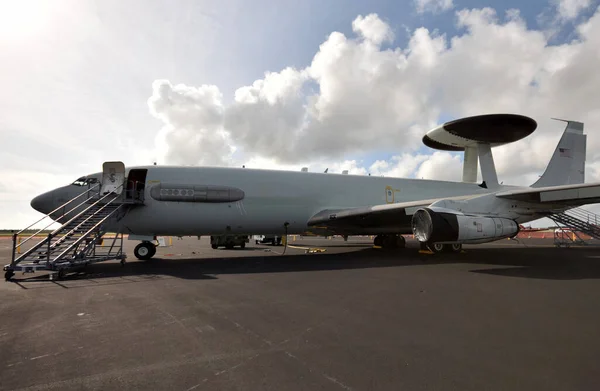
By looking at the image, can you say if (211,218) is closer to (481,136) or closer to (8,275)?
(8,275)

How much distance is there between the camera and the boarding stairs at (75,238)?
9492mm

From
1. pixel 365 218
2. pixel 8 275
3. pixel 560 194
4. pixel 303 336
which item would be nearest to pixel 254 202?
pixel 365 218

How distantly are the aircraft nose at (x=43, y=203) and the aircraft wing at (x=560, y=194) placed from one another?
18778mm

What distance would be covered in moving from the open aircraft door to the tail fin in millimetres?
23706

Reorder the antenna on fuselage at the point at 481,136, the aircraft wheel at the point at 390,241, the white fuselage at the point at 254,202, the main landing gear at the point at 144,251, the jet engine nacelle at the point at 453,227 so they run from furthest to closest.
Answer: the aircraft wheel at the point at 390,241, the antenna on fuselage at the point at 481,136, the main landing gear at the point at 144,251, the white fuselage at the point at 254,202, the jet engine nacelle at the point at 453,227

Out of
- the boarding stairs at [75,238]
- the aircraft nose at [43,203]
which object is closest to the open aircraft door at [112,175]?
the boarding stairs at [75,238]

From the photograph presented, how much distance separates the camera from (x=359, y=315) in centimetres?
537

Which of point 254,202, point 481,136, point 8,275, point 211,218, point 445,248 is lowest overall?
point 8,275

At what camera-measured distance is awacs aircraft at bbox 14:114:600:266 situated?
1230cm

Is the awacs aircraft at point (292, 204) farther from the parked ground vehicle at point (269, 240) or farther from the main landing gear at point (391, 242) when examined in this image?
the parked ground vehicle at point (269, 240)

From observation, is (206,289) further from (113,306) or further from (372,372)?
(372,372)

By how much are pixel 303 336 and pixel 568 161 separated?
2417 centimetres

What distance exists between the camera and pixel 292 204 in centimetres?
1577

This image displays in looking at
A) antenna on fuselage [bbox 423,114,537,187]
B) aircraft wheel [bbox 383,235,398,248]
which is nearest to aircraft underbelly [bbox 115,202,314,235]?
aircraft wheel [bbox 383,235,398,248]
